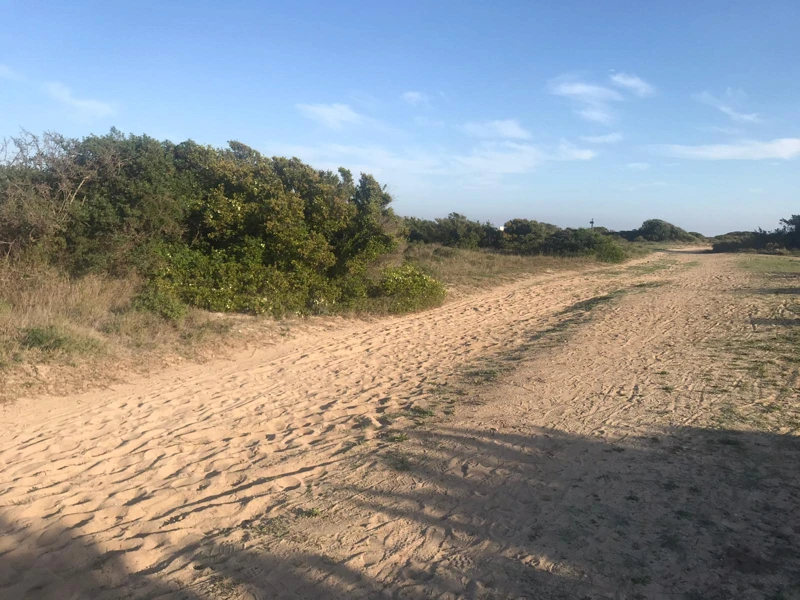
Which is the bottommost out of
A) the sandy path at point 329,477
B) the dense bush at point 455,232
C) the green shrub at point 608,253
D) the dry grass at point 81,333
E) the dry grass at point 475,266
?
the sandy path at point 329,477

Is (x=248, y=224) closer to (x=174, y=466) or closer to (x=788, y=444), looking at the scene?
(x=174, y=466)

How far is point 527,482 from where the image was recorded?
14.8 ft

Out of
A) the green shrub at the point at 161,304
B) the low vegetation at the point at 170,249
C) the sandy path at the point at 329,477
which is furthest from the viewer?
the green shrub at the point at 161,304

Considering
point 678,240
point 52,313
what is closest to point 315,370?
point 52,313

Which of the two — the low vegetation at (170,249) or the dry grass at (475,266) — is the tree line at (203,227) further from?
the dry grass at (475,266)

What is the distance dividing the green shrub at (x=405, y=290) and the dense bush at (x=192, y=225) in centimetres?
19

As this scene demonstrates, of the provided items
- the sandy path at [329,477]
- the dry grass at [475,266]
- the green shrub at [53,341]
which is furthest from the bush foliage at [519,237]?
the green shrub at [53,341]

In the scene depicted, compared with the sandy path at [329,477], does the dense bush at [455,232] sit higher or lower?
higher

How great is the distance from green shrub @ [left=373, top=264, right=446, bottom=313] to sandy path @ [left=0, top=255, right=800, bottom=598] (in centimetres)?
439

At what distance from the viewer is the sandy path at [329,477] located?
3467 mm

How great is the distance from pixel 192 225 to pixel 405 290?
494 cm

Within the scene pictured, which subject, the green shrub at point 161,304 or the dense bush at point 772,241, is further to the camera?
the dense bush at point 772,241

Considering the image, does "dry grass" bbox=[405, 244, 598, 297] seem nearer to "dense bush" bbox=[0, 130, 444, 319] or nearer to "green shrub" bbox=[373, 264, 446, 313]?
"green shrub" bbox=[373, 264, 446, 313]

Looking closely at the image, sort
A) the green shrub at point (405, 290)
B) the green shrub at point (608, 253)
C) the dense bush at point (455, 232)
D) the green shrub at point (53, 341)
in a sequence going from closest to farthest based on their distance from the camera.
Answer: the green shrub at point (53, 341) → the green shrub at point (405, 290) → the green shrub at point (608, 253) → the dense bush at point (455, 232)
